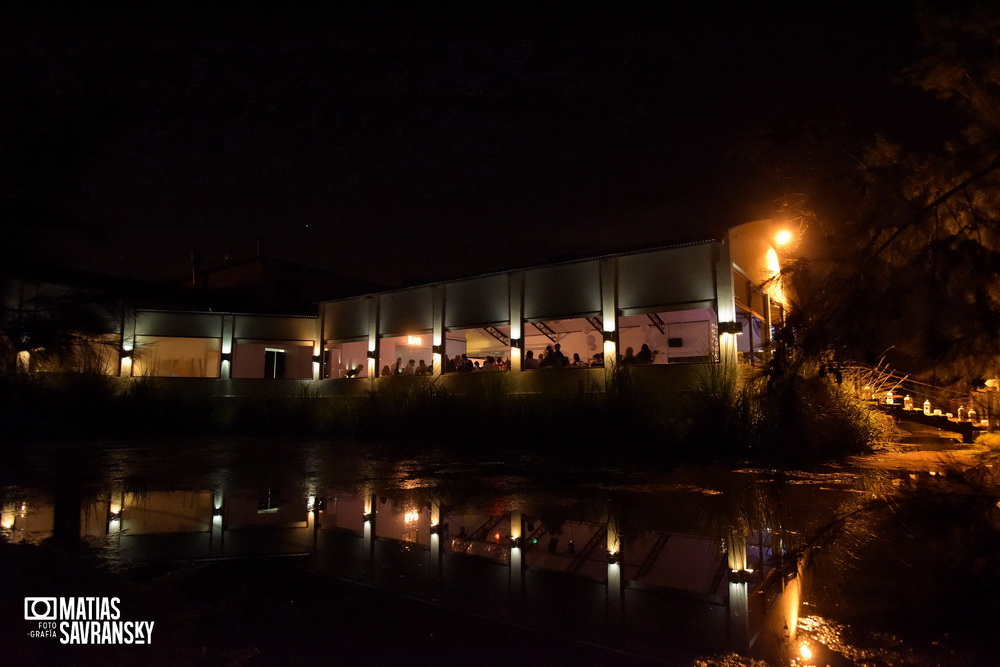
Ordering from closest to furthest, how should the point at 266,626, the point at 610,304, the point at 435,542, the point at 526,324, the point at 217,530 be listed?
the point at 266,626 → the point at 435,542 → the point at 217,530 → the point at 610,304 → the point at 526,324

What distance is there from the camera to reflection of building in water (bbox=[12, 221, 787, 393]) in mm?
15227

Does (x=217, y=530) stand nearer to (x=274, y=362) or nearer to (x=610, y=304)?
(x=610, y=304)

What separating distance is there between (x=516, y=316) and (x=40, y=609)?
1570 cm

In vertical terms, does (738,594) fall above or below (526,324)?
below

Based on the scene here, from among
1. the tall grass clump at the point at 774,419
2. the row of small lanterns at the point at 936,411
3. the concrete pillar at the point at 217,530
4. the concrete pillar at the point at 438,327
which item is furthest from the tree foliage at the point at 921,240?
the concrete pillar at the point at 438,327

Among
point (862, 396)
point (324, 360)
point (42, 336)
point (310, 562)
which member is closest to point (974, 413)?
point (862, 396)

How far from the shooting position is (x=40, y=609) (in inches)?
111

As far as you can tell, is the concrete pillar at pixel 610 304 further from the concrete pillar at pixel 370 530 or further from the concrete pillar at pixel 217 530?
the concrete pillar at pixel 217 530

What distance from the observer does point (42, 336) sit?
6.23 m

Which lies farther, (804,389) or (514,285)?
(514,285)

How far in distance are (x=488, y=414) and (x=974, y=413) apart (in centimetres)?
1126

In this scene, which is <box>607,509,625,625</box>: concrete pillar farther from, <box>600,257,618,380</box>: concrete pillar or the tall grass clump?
<box>600,257,618,380</box>: concrete pillar

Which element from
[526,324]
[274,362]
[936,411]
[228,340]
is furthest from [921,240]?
[274,362]

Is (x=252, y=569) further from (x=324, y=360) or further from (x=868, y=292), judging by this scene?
(x=324, y=360)
